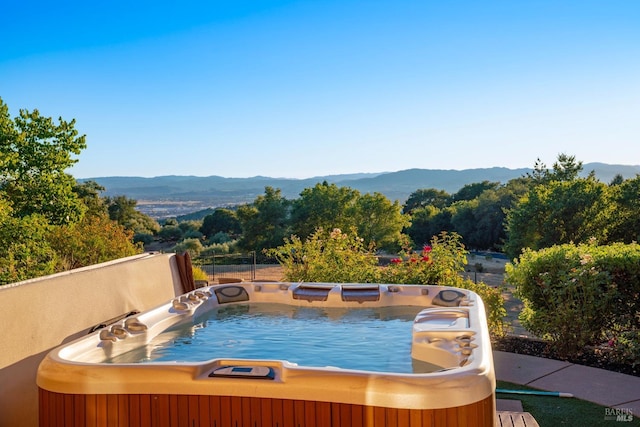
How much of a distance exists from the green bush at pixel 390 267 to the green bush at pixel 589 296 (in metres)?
0.67

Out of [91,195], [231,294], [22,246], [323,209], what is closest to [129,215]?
[91,195]

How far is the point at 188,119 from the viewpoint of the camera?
2000 cm

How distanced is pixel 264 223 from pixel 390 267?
19.3 metres

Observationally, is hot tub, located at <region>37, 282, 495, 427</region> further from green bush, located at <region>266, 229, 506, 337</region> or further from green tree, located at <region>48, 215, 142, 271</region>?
green tree, located at <region>48, 215, 142, 271</region>

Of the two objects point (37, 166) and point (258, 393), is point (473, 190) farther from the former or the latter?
point (258, 393)

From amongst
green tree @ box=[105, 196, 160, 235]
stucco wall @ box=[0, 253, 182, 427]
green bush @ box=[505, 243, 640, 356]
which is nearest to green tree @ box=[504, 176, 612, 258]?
green bush @ box=[505, 243, 640, 356]

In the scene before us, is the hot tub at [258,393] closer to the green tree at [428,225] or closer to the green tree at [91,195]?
the green tree at [91,195]

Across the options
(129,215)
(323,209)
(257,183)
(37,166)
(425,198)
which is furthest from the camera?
(257,183)

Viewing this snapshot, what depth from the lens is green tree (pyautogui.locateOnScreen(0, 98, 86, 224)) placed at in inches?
432

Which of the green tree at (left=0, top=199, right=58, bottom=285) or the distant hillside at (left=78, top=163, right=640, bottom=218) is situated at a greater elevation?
the distant hillside at (left=78, top=163, right=640, bottom=218)

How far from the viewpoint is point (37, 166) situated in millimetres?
11219

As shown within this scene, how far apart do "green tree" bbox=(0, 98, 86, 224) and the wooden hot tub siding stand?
909 cm

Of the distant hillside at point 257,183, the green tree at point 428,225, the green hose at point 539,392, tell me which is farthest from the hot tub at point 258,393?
the distant hillside at point 257,183

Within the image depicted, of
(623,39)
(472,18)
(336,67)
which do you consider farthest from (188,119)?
(623,39)
